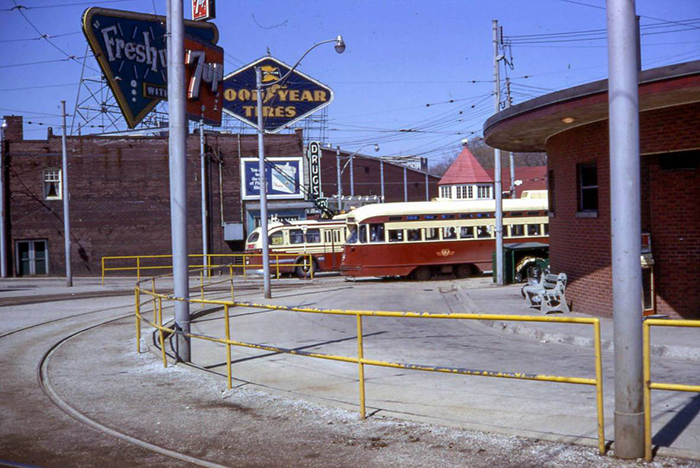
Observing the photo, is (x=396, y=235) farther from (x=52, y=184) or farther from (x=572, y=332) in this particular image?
(x=52, y=184)

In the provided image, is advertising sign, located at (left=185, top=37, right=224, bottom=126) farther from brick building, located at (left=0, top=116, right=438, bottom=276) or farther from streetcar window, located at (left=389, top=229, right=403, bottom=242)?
brick building, located at (left=0, top=116, right=438, bottom=276)

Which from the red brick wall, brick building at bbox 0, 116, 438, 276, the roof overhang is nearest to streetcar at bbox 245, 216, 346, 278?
brick building at bbox 0, 116, 438, 276

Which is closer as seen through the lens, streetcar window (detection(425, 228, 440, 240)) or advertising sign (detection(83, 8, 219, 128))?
advertising sign (detection(83, 8, 219, 128))

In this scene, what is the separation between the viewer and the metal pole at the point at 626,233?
6.20 m

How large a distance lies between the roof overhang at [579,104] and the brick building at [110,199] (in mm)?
27019

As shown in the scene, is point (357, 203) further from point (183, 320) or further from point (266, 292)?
point (183, 320)

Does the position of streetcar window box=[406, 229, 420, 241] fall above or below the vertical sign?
below

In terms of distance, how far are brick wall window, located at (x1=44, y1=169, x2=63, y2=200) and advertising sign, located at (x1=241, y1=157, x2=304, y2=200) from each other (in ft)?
36.0

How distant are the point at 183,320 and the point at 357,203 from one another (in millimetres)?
46562

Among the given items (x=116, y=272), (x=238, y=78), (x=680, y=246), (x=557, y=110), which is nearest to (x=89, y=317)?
(x=557, y=110)

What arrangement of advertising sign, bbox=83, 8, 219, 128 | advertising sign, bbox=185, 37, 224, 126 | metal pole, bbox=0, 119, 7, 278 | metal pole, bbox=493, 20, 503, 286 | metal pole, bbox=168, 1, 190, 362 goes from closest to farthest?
metal pole, bbox=168, 1, 190, 362, advertising sign, bbox=185, 37, 224, 126, advertising sign, bbox=83, 8, 219, 128, metal pole, bbox=493, 20, 503, 286, metal pole, bbox=0, 119, 7, 278

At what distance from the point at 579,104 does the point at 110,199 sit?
34513mm

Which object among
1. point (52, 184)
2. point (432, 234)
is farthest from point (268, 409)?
point (52, 184)

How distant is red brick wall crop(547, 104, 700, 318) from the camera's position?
47.4 ft
